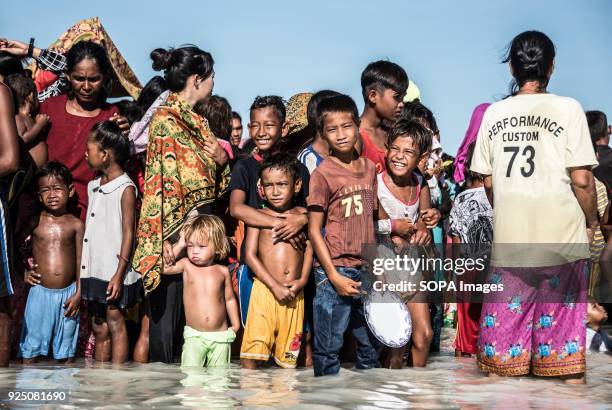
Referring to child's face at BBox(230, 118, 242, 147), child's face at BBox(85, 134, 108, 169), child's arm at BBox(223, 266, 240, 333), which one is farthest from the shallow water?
child's face at BBox(230, 118, 242, 147)

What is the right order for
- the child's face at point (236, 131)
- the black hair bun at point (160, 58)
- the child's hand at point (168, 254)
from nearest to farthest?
1. the child's hand at point (168, 254)
2. the black hair bun at point (160, 58)
3. the child's face at point (236, 131)

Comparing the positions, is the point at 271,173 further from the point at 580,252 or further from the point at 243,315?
the point at 580,252

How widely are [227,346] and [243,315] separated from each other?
249mm

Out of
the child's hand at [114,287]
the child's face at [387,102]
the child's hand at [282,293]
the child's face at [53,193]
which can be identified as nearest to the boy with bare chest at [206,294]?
the child's hand at [114,287]

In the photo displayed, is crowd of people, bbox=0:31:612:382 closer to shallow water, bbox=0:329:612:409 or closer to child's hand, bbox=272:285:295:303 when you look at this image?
child's hand, bbox=272:285:295:303

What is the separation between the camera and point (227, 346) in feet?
18.5

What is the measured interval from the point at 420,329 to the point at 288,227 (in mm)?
1131

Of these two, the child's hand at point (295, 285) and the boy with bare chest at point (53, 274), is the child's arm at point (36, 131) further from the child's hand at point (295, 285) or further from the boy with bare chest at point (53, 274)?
the child's hand at point (295, 285)

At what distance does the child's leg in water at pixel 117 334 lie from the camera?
574 cm

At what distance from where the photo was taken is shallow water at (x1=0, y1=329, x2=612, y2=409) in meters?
4.30

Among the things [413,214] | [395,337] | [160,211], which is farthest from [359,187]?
[160,211]

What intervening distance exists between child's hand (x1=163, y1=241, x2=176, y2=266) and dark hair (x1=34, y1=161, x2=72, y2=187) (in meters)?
0.87

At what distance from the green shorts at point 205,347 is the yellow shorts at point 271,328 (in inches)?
6.7

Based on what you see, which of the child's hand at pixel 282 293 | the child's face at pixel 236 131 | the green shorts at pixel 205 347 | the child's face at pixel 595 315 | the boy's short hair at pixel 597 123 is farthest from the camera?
the child's face at pixel 236 131
